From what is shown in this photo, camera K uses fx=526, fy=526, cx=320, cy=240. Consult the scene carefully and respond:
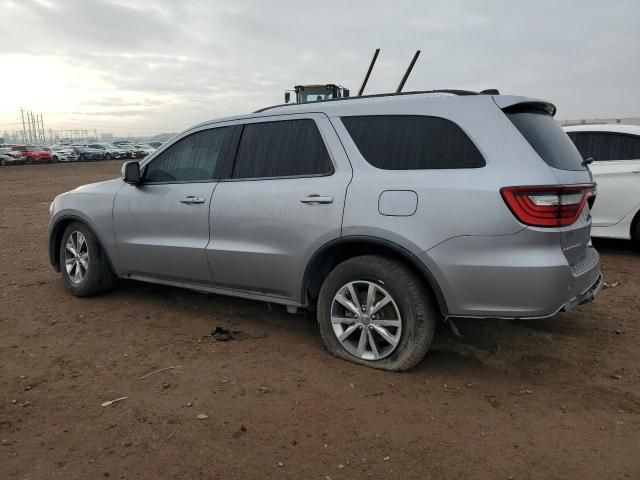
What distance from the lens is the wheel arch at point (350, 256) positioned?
3242mm

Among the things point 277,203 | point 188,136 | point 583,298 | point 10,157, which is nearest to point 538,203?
point 583,298

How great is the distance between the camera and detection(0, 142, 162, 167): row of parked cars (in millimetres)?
42066

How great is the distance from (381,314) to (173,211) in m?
2.05

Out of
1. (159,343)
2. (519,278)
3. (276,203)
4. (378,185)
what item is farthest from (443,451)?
(159,343)

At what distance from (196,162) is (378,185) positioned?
1.81m

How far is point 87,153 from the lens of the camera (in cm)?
5103

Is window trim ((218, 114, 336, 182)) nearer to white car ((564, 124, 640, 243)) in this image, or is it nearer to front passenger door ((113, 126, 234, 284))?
front passenger door ((113, 126, 234, 284))

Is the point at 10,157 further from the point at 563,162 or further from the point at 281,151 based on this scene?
the point at 563,162

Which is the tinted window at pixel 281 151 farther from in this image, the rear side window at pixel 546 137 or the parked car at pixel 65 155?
the parked car at pixel 65 155

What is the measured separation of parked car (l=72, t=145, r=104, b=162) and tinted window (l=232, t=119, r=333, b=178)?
51976 millimetres

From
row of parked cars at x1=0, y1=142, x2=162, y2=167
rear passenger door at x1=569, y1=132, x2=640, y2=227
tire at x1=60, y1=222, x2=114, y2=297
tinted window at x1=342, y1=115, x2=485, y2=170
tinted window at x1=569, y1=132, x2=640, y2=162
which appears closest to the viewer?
tinted window at x1=342, y1=115, x2=485, y2=170

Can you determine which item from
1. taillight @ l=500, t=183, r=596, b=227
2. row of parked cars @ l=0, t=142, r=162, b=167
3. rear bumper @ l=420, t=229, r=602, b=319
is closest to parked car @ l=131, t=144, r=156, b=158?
row of parked cars @ l=0, t=142, r=162, b=167

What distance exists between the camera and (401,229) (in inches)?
128

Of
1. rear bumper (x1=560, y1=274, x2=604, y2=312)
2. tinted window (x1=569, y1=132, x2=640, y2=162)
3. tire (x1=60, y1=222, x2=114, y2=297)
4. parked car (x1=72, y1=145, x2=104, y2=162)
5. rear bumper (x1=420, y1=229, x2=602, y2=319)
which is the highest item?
tinted window (x1=569, y1=132, x2=640, y2=162)
